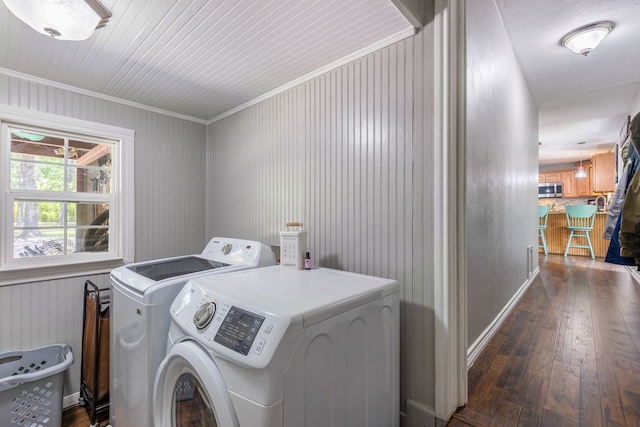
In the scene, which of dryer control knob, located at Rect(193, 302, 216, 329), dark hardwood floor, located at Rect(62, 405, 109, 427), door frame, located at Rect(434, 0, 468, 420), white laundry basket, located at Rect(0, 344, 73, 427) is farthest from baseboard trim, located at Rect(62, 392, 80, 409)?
door frame, located at Rect(434, 0, 468, 420)

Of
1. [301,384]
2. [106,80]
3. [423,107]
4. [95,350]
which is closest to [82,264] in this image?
[95,350]

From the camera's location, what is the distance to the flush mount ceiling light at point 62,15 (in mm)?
1135

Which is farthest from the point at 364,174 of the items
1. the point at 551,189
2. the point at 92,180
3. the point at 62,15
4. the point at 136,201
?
the point at 551,189

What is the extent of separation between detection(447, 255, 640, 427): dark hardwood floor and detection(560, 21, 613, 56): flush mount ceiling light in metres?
2.31

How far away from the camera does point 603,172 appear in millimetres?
6020

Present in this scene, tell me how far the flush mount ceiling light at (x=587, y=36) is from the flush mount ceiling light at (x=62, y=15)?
320cm

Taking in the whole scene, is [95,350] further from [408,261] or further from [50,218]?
[408,261]

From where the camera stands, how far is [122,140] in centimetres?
231

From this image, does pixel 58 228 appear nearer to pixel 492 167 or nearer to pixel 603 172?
pixel 492 167

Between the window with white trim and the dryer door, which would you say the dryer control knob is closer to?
the dryer door

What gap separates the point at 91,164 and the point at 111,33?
47.3 inches

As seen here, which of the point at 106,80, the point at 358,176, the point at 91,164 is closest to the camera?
the point at 358,176

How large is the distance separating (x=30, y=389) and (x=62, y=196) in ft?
4.09

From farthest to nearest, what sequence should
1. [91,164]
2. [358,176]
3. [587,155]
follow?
1. [587,155]
2. [91,164]
3. [358,176]
